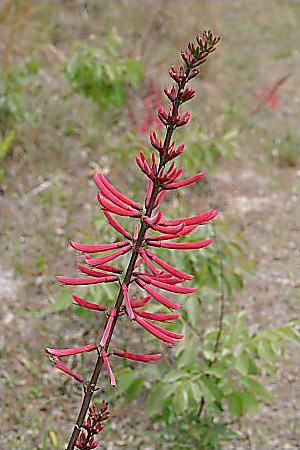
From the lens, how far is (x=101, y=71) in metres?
4.23

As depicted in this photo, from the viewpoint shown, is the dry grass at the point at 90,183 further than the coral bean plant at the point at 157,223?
Yes

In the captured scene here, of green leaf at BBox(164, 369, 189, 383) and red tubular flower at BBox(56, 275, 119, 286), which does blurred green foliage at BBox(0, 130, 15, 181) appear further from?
red tubular flower at BBox(56, 275, 119, 286)

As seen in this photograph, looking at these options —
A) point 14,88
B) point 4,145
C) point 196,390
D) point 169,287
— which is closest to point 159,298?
point 169,287

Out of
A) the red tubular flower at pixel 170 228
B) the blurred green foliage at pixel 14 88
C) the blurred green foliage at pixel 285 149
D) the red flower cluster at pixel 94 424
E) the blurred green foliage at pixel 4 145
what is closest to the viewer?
the red tubular flower at pixel 170 228

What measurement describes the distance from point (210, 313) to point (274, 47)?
5.28 m

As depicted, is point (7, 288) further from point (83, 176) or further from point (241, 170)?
point (241, 170)

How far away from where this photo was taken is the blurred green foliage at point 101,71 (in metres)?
4.13

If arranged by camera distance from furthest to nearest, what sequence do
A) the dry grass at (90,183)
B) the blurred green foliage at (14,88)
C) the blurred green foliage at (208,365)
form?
the blurred green foliage at (14,88)
the dry grass at (90,183)
the blurred green foliage at (208,365)

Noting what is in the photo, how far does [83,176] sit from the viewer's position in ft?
17.0

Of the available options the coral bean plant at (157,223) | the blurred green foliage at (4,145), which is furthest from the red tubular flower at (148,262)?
the blurred green foliage at (4,145)

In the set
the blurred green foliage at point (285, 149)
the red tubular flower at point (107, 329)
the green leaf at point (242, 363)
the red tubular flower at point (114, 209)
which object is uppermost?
the blurred green foliage at point (285, 149)

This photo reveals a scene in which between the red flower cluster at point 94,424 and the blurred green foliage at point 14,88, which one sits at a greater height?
the blurred green foliage at point 14,88

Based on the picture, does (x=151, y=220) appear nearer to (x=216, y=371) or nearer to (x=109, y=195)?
(x=109, y=195)

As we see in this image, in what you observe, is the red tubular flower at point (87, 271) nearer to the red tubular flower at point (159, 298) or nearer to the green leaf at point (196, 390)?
the red tubular flower at point (159, 298)
